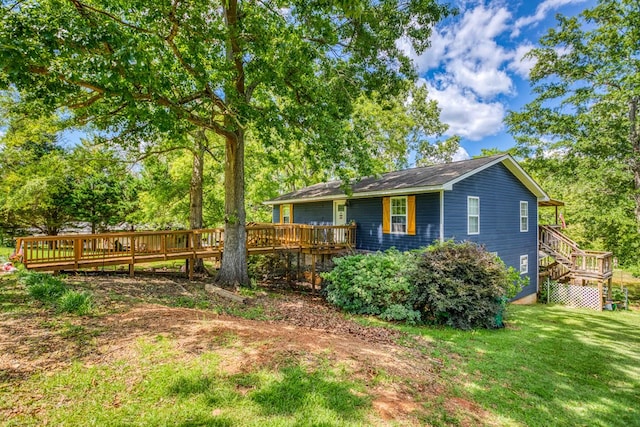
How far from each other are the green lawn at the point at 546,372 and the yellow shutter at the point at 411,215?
4431 mm

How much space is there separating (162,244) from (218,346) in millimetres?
7607

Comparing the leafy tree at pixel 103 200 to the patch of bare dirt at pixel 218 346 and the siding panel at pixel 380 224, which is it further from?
the patch of bare dirt at pixel 218 346

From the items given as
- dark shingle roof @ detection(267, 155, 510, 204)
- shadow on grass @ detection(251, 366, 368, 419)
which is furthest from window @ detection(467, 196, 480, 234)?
shadow on grass @ detection(251, 366, 368, 419)

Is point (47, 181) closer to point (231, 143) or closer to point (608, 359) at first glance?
point (231, 143)

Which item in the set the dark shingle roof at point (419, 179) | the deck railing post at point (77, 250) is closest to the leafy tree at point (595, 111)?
the dark shingle roof at point (419, 179)

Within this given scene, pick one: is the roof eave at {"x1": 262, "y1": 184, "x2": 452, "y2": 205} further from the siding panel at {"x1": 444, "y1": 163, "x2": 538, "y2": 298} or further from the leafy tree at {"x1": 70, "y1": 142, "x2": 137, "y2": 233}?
the leafy tree at {"x1": 70, "y1": 142, "x2": 137, "y2": 233}

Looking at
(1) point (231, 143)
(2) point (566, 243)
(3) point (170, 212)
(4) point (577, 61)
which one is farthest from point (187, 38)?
(4) point (577, 61)

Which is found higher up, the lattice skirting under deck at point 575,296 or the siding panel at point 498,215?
the siding panel at point 498,215

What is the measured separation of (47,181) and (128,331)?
418 inches

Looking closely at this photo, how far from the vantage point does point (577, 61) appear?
17.8 m

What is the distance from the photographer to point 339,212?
50.7 ft

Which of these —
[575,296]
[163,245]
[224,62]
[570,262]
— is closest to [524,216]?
[570,262]

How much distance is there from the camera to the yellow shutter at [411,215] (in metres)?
11.8

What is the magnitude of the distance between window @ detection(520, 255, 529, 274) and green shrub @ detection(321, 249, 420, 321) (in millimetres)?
9145
